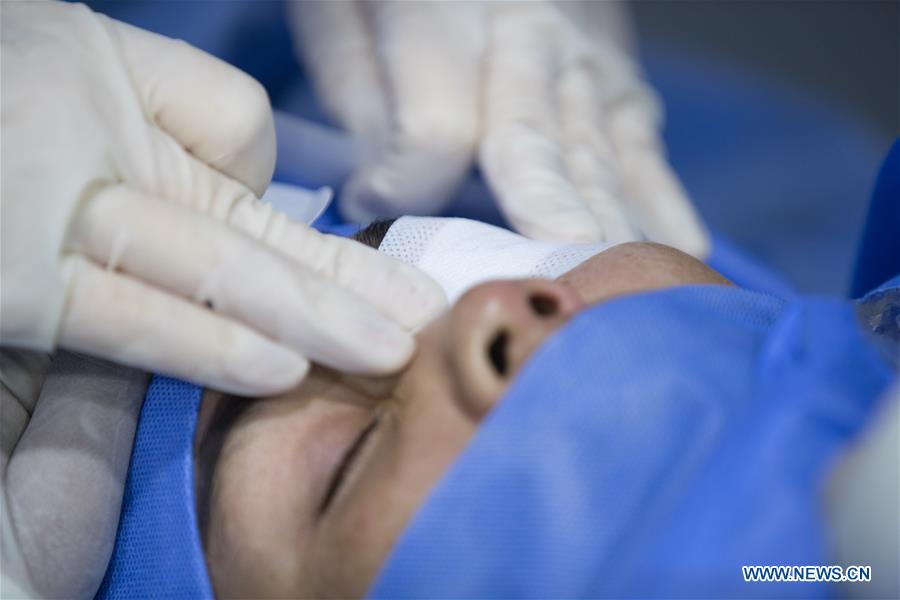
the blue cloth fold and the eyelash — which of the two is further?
the eyelash

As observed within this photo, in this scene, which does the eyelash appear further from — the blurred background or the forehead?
the blurred background

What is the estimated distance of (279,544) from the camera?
791 millimetres

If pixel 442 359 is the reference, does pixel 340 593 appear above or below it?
below

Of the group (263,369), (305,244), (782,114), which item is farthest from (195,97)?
(782,114)

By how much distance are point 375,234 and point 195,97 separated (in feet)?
0.92

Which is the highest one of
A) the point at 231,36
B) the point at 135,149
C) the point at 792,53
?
the point at 792,53

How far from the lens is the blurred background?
2041mm

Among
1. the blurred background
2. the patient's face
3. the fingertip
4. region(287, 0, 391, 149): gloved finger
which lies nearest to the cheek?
the patient's face

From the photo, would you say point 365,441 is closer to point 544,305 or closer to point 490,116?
point 544,305

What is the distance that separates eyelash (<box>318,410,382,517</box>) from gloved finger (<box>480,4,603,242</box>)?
559 mm

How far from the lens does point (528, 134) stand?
4.74ft

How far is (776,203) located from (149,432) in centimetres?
169

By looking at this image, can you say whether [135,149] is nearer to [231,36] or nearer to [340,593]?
[340,593]

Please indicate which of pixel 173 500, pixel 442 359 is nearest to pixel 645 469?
pixel 442 359
